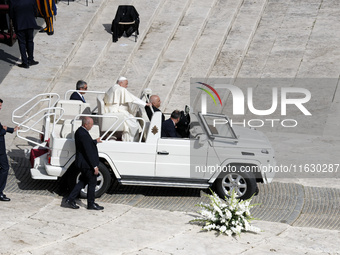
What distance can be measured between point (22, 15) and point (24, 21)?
157mm

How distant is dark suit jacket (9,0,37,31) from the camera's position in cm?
1817

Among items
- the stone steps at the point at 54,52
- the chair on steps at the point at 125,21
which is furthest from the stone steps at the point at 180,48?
the stone steps at the point at 54,52

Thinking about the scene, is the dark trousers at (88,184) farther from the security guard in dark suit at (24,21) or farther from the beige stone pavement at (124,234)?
the security guard in dark suit at (24,21)

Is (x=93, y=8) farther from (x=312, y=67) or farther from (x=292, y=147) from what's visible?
(x=292, y=147)

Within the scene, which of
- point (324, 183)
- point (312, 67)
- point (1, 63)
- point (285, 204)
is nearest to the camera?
point (285, 204)

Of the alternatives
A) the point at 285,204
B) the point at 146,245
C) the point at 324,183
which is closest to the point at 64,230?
the point at 146,245

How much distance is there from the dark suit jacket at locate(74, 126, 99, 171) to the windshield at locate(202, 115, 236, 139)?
7.27 ft

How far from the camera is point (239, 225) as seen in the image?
38.1 ft

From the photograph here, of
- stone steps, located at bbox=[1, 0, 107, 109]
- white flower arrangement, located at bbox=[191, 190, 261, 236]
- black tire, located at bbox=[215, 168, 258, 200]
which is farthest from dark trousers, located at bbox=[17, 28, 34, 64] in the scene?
white flower arrangement, located at bbox=[191, 190, 261, 236]

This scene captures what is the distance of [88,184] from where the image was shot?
40.7 feet

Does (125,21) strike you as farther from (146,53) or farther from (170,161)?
(170,161)

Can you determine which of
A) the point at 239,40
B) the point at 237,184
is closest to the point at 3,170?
the point at 237,184

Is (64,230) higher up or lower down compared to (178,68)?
lower down

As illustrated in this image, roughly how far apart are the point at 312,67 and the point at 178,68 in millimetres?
3901
